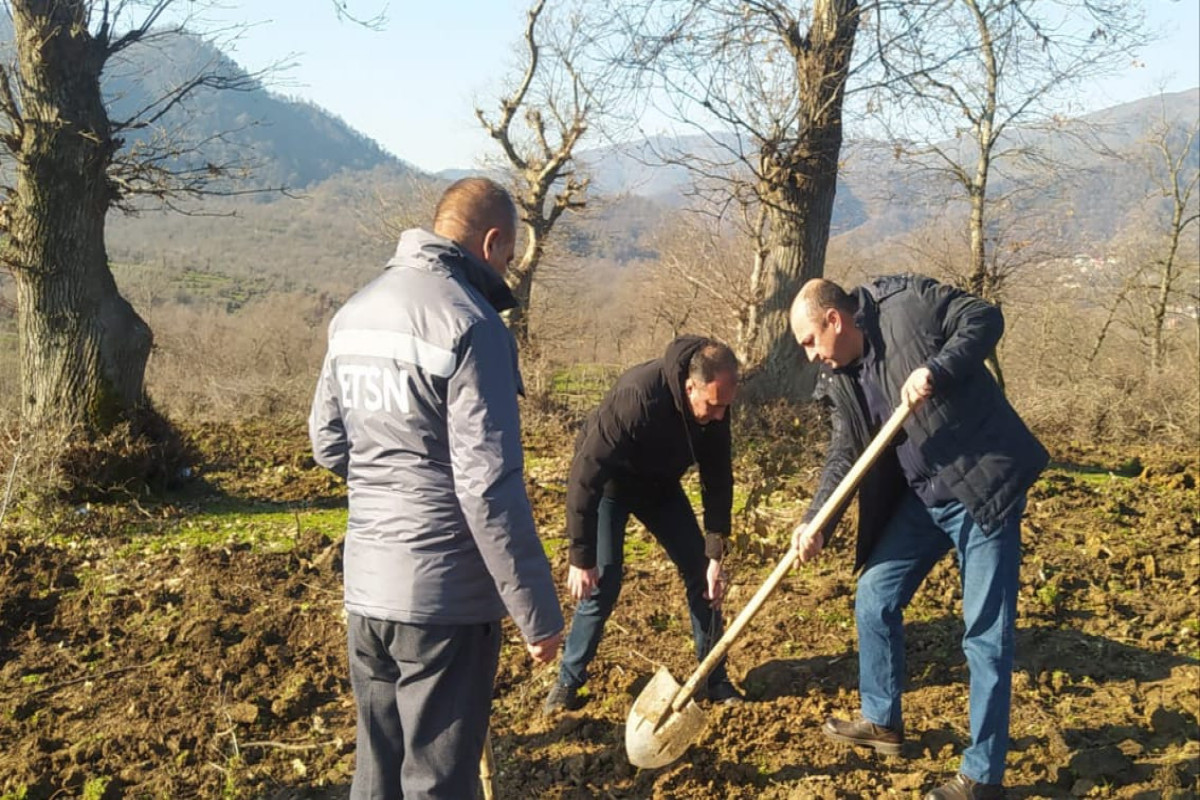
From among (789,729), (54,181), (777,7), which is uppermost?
(777,7)

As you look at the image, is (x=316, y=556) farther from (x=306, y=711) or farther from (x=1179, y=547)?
(x=1179, y=547)

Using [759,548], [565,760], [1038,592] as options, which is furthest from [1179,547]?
[565,760]

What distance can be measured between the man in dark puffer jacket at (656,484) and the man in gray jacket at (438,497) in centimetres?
103

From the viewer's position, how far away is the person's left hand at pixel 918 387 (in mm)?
2840

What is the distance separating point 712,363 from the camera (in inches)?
125

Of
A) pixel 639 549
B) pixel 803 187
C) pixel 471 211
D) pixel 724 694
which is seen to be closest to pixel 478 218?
pixel 471 211

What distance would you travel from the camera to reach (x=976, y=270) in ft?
42.6

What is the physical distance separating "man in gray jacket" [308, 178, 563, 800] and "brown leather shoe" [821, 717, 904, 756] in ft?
5.49

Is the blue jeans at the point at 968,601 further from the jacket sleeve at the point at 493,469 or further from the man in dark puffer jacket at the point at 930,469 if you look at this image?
the jacket sleeve at the point at 493,469

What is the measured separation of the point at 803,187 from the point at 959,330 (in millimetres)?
6283

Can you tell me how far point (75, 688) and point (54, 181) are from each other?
469 cm

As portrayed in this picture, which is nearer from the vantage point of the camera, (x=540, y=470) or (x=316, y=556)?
(x=316, y=556)

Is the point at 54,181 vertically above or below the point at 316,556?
above

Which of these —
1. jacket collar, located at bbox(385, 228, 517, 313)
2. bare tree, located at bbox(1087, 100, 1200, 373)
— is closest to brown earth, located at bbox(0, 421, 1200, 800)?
jacket collar, located at bbox(385, 228, 517, 313)
